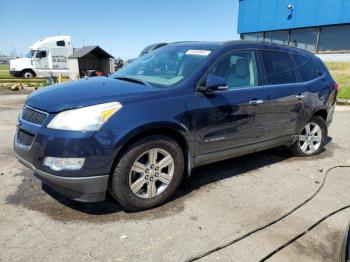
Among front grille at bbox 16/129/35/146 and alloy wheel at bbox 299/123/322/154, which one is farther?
alloy wheel at bbox 299/123/322/154

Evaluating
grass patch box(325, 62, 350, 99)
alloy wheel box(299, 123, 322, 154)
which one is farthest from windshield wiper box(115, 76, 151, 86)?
grass patch box(325, 62, 350, 99)

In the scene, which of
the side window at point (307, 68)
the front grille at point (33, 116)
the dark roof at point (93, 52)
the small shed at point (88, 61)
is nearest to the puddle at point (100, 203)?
the front grille at point (33, 116)

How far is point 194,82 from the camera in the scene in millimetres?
3807

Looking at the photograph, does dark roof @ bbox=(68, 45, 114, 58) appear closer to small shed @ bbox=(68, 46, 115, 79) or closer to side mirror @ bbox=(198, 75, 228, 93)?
small shed @ bbox=(68, 46, 115, 79)

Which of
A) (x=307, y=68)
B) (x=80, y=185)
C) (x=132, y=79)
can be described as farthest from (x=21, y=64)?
(x=80, y=185)

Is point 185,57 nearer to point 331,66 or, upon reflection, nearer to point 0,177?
point 0,177

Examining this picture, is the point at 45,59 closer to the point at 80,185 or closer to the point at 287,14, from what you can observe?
the point at 287,14

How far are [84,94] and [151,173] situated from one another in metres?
1.06

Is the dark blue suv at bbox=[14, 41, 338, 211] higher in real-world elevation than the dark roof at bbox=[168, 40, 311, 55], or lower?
lower

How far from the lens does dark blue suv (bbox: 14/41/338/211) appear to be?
3137mm

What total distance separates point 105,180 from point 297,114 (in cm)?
319

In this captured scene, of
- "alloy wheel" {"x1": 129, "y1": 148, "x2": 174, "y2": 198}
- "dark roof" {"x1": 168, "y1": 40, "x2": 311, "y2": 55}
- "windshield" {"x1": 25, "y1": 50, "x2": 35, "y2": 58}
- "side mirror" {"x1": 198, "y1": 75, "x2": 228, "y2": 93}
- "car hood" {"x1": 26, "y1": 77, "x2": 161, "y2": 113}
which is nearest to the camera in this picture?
"car hood" {"x1": 26, "y1": 77, "x2": 161, "y2": 113}

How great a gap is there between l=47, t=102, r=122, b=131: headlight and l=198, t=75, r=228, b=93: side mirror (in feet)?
3.71

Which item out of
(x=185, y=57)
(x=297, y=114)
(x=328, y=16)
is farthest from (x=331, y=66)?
(x=185, y=57)
